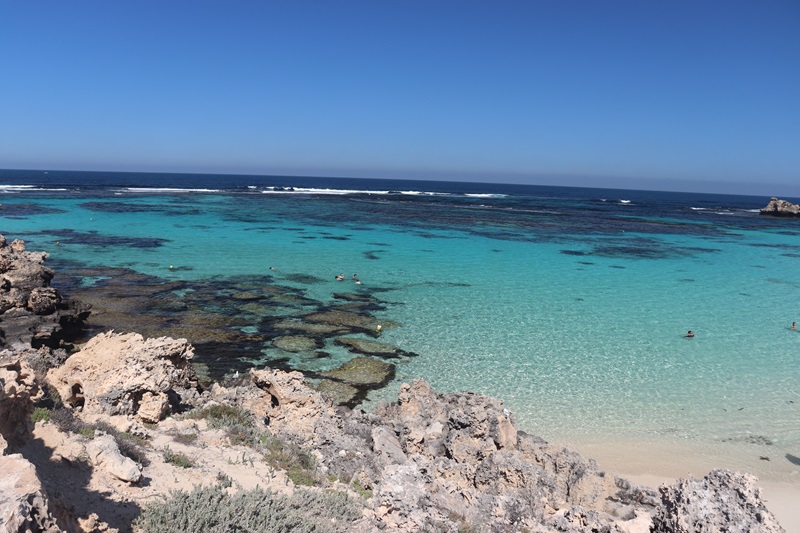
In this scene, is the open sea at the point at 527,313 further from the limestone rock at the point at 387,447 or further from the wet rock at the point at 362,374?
the limestone rock at the point at 387,447

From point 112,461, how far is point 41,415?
1.82 meters

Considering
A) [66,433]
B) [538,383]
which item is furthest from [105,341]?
[538,383]

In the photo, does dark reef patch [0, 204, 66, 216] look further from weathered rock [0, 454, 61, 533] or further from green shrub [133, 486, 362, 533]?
weathered rock [0, 454, 61, 533]

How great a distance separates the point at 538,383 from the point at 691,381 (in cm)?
491

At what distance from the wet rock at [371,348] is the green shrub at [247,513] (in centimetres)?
1027

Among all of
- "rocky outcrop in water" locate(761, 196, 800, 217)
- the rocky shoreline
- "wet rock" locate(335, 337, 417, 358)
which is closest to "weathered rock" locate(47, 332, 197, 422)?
the rocky shoreline

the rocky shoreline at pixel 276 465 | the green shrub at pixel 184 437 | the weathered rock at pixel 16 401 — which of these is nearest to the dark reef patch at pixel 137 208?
the rocky shoreline at pixel 276 465

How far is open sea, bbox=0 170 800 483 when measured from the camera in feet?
43.9

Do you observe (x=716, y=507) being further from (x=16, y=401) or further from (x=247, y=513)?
(x=16, y=401)

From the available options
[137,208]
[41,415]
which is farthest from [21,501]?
[137,208]

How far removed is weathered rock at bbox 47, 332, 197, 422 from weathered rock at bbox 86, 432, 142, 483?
2494 millimetres

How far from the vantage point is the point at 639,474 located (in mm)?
10984

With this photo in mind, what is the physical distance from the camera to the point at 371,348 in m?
17.2

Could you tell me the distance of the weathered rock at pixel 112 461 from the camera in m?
6.01
